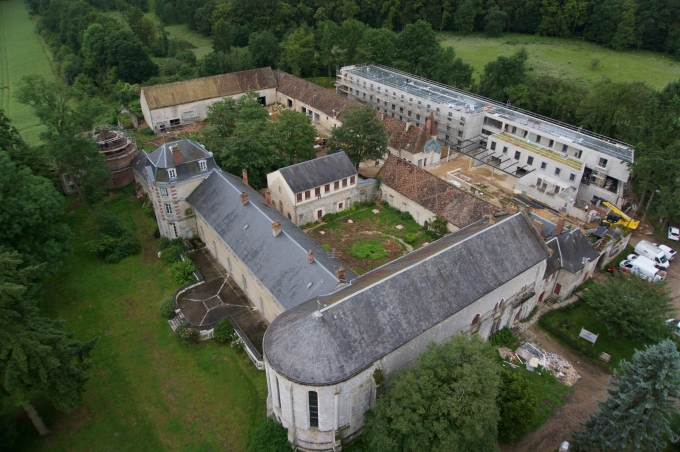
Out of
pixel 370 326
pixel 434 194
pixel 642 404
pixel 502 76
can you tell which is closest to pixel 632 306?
pixel 642 404

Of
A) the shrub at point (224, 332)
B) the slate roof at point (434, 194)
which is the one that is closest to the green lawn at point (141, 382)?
the shrub at point (224, 332)

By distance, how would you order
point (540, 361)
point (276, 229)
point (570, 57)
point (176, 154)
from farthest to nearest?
1. point (570, 57)
2. point (176, 154)
3. point (276, 229)
4. point (540, 361)

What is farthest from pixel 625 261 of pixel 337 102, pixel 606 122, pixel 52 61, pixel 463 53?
pixel 52 61

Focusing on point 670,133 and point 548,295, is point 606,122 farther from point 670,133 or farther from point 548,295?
point 548,295

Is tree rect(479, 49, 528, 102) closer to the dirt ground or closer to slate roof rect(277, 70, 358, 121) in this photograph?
slate roof rect(277, 70, 358, 121)

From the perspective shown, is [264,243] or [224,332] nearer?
[224,332]

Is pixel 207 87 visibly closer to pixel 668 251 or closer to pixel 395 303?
pixel 395 303

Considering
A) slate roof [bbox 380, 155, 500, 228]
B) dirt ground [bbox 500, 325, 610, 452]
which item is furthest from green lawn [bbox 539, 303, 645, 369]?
slate roof [bbox 380, 155, 500, 228]

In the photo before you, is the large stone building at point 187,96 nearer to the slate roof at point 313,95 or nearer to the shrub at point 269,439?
the slate roof at point 313,95

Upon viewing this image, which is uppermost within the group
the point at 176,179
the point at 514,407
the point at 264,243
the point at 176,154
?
the point at 176,154
